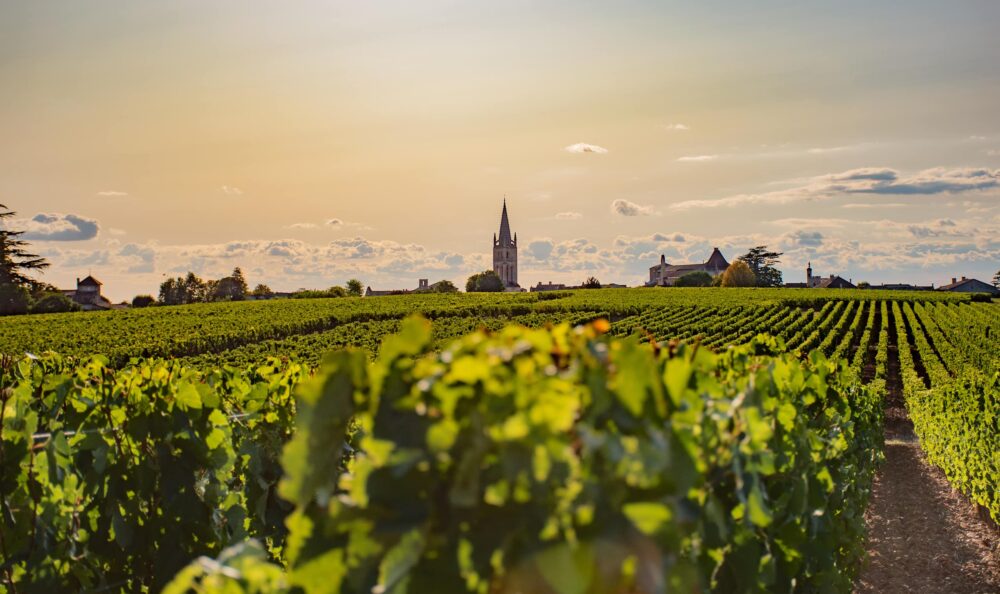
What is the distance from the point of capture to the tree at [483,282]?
412ft

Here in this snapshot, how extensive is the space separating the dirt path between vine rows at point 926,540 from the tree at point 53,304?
64.0m

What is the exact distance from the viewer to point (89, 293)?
340ft

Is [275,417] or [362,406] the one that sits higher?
[362,406]

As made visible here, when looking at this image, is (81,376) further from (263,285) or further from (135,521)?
(263,285)

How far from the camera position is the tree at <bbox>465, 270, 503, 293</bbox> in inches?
4944

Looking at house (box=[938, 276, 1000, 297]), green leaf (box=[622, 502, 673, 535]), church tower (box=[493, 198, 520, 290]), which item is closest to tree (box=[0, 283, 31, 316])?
green leaf (box=[622, 502, 673, 535])

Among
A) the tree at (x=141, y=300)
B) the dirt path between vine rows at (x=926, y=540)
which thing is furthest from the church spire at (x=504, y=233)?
the dirt path between vine rows at (x=926, y=540)

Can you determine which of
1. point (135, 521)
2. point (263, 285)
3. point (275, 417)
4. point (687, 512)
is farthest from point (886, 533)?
point (263, 285)

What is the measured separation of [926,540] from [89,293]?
358ft

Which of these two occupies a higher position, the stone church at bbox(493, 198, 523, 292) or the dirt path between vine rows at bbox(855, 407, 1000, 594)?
the stone church at bbox(493, 198, 523, 292)

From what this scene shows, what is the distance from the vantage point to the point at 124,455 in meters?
4.43

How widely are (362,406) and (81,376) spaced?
186 inches

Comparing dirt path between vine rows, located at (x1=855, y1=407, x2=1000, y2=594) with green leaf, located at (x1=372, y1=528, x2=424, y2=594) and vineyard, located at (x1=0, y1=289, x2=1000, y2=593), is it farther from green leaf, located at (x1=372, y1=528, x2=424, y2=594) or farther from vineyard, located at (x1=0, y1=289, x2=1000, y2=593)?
green leaf, located at (x1=372, y1=528, x2=424, y2=594)

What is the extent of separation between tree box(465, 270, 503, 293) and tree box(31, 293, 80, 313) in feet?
215
